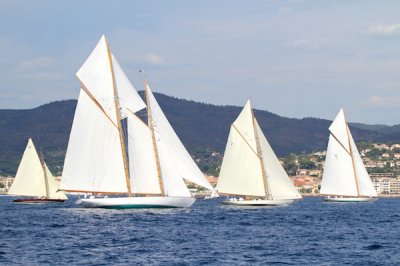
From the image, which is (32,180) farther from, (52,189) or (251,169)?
(251,169)

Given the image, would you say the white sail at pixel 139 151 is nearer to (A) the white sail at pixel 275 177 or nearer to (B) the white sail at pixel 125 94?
(B) the white sail at pixel 125 94

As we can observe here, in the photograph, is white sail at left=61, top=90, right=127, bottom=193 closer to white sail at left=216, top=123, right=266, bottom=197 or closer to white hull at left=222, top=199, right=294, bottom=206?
white sail at left=216, top=123, right=266, bottom=197

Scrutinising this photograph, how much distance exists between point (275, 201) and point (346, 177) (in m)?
31.6

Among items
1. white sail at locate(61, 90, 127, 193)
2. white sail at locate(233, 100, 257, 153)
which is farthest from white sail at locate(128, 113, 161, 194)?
white sail at locate(233, 100, 257, 153)

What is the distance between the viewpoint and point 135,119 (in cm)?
8694

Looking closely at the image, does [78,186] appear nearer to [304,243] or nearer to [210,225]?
[210,225]

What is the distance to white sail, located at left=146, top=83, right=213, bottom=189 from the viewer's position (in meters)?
86.1

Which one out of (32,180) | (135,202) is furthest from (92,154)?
(32,180)

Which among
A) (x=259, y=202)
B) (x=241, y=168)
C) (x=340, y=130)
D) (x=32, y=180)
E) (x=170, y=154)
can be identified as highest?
(x=340, y=130)

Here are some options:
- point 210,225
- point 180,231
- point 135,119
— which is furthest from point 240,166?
point 180,231

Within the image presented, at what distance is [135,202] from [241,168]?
28041 mm

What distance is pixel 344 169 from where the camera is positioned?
140 m

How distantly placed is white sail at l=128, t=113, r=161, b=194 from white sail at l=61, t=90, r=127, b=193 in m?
1.16

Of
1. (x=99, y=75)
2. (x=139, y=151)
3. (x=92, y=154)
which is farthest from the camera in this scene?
(x=139, y=151)
